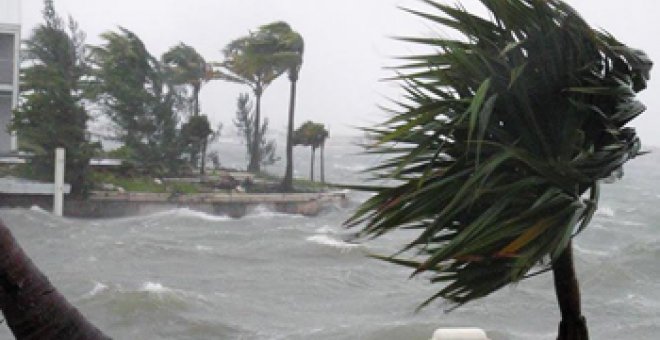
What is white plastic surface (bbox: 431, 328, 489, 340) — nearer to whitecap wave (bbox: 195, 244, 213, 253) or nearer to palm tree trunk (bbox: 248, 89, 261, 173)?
whitecap wave (bbox: 195, 244, 213, 253)

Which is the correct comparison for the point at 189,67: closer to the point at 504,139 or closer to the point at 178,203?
the point at 178,203

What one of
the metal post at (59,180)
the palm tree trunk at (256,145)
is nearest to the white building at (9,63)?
the metal post at (59,180)

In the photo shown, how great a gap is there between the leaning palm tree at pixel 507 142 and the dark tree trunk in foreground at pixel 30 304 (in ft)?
3.28

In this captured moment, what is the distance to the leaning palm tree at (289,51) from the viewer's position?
123 ft

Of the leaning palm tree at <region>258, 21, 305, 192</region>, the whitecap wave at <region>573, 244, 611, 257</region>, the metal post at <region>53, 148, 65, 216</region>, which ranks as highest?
the leaning palm tree at <region>258, 21, 305, 192</region>

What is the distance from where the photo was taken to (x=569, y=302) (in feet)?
9.63

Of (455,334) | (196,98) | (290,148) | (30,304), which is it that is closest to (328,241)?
(290,148)

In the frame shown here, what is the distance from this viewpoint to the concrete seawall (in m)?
26.0

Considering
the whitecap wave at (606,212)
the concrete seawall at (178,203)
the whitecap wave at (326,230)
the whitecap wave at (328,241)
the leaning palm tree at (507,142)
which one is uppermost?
the leaning palm tree at (507,142)

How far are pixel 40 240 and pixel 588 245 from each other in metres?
23.0

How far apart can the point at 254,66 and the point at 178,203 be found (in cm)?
1029

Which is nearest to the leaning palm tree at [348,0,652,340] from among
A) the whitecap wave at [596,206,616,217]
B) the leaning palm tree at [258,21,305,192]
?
the leaning palm tree at [258,21,305,192]

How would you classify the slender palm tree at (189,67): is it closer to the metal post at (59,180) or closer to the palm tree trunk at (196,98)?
the palm tree trunk at (196,98)

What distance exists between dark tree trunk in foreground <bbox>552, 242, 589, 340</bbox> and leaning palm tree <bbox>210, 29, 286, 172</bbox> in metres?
35.4
